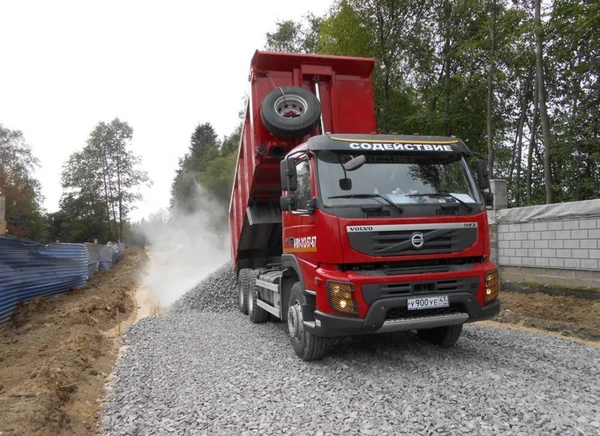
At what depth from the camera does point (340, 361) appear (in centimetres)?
507

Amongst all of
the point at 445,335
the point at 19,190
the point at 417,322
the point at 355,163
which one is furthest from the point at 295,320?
the point at 19,190

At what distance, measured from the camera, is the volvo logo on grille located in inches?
180

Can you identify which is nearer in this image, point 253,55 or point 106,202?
point 253,55

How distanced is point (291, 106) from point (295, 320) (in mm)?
2950

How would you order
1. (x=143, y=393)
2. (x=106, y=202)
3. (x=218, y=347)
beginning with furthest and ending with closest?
1. (x=106, y=202)
2. (x=218, y=347)
3. (x=143, y=393)

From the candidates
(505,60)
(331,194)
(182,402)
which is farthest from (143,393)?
(505,60)

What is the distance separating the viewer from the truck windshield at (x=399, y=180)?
477 centimetres

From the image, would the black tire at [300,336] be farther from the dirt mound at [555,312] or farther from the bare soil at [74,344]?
the dirt mound at [555,312]

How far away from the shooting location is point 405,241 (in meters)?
4.56

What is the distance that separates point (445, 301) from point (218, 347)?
10.5ft

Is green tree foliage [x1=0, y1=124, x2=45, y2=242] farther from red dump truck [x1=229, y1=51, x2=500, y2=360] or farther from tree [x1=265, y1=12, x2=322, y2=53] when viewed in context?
red dump truck [x1=229, y1=51, x2=500, y2=360]

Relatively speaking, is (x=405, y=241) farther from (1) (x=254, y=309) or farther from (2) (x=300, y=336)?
(1) (x=254, y=309)

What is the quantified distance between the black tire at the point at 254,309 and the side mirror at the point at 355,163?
3677 millimetres

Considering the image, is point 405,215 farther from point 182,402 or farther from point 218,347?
point 218,347
